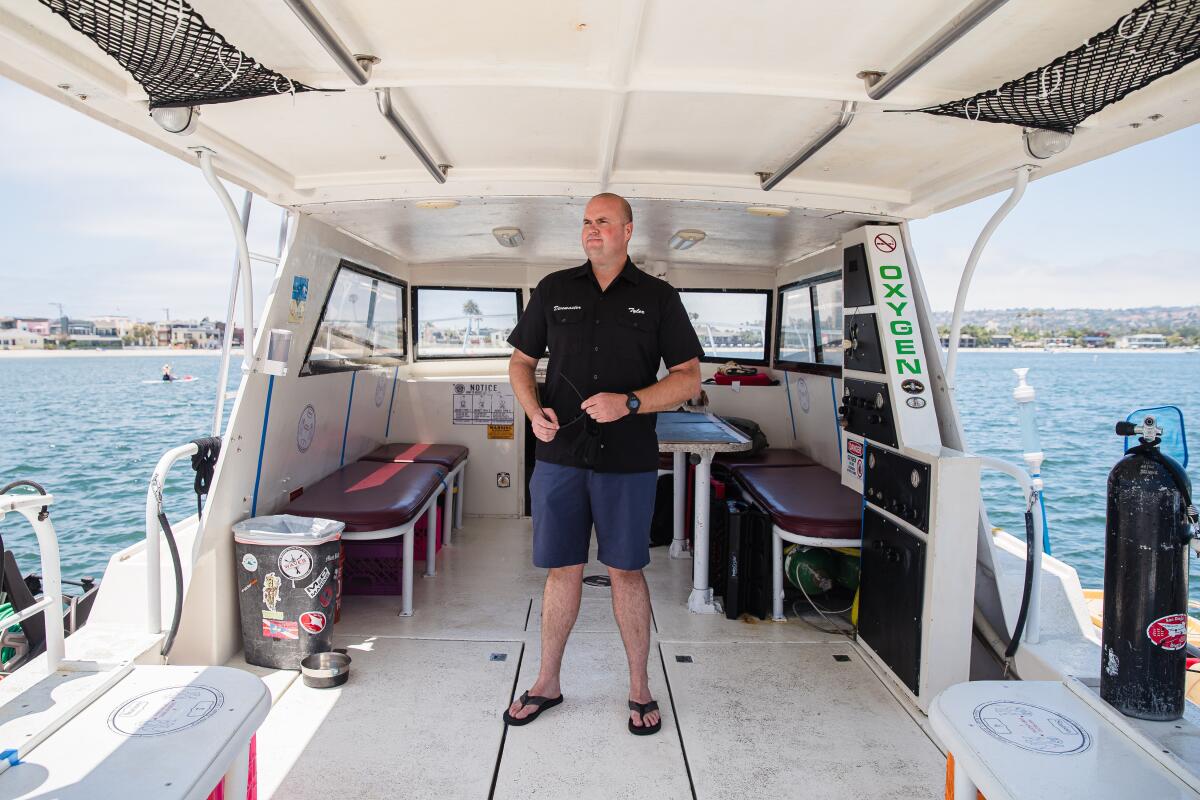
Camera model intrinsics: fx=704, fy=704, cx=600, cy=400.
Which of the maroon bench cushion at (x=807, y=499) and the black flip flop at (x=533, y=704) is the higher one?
the maroon bench cushion at (x=807, y=499)

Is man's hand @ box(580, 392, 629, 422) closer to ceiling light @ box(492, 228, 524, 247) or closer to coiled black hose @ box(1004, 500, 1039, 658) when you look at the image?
coiled black hose @ box(1004, 500, 1039, 658)

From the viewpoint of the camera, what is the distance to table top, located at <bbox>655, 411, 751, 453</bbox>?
3484mm

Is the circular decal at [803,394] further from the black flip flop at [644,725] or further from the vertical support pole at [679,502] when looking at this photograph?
the black flip flop at [644,725]

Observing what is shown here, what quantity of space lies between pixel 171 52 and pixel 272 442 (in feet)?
6.68

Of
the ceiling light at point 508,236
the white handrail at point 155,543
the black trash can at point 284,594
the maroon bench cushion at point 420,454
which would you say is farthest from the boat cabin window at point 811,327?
the white handrail at point 155,543

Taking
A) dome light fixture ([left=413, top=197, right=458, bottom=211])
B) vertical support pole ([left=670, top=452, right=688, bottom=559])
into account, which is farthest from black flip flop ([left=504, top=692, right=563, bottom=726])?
dome light fixture ([left=413, top=197, right=458, bottom=211])

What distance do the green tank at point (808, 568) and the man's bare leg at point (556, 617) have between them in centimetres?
157

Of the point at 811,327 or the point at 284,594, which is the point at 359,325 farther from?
the point at 811,327

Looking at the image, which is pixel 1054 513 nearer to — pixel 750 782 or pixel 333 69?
pixel 750 782

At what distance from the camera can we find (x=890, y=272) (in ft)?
10.9

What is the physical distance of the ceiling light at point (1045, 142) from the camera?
7.56 feet

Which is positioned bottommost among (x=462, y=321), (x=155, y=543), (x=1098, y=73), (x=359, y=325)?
(x=155, y=543)

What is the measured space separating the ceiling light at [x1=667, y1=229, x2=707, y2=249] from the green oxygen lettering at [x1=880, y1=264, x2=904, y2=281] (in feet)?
3.93

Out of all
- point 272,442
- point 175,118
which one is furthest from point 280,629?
point 175,118
